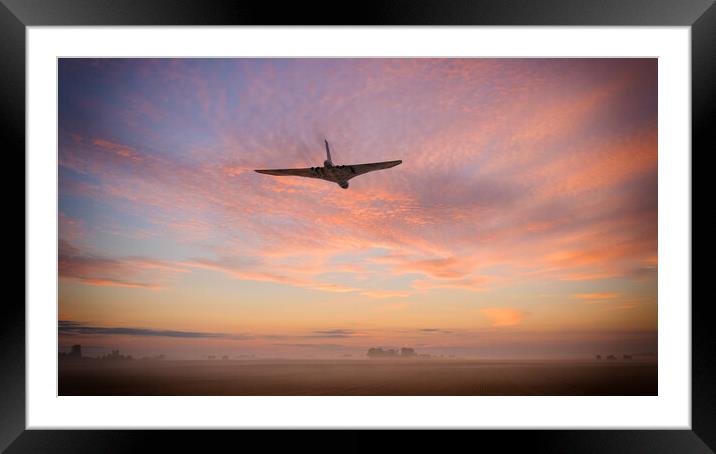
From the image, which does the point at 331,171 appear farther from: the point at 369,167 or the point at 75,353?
the point at 75,353

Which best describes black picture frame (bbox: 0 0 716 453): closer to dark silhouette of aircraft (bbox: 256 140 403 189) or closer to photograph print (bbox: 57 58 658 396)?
photograph print (bbox: 57 58 658 396)

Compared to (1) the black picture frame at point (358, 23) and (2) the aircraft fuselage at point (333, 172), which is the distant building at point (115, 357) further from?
(2) the aircraft fuselage at point (333, 172)

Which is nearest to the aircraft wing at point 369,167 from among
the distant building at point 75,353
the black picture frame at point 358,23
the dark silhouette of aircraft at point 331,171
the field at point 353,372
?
the dark silhouette of aircraft at point 331,171

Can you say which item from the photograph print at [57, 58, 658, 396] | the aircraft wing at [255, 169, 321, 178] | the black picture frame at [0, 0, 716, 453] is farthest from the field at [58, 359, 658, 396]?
the aircraft wing at [255, 169, 321, 178]

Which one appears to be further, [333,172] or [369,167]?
[333,172]

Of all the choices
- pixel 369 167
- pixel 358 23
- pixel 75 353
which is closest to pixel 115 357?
pixel 75 353

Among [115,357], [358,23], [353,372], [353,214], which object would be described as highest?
[358,23]

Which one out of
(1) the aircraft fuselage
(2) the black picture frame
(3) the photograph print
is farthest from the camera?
(1) the aircraft fuselage

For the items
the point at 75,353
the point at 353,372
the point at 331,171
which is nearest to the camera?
the point at 75,353

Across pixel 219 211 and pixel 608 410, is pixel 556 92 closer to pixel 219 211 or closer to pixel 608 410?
pixel 608 410
